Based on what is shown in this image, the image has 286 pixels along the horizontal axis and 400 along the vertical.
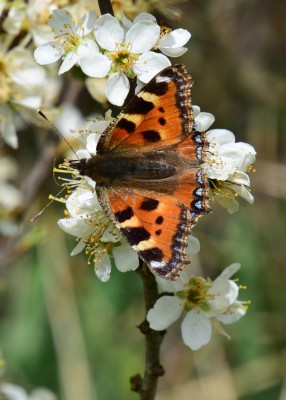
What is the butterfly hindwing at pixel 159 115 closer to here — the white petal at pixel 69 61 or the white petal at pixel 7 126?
the white petal at pixel 69 61

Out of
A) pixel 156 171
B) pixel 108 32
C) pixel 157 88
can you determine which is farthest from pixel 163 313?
pixel 108 32

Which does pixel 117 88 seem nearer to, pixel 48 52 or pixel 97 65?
pixel 97 65

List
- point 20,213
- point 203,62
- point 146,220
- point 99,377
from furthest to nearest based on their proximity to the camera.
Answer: point 203,62 < point 99,377 < point 20,213 < point 146,220

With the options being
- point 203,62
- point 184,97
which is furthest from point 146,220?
point 203,62

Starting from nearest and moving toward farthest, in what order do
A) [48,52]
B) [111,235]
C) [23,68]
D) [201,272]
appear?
[111,235]
[48,52]
[23,68]
[201,272]

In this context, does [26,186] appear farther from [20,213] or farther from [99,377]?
[99,377]

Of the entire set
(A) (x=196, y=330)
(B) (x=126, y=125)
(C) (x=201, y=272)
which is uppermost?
(B) (x=126, y=125)
